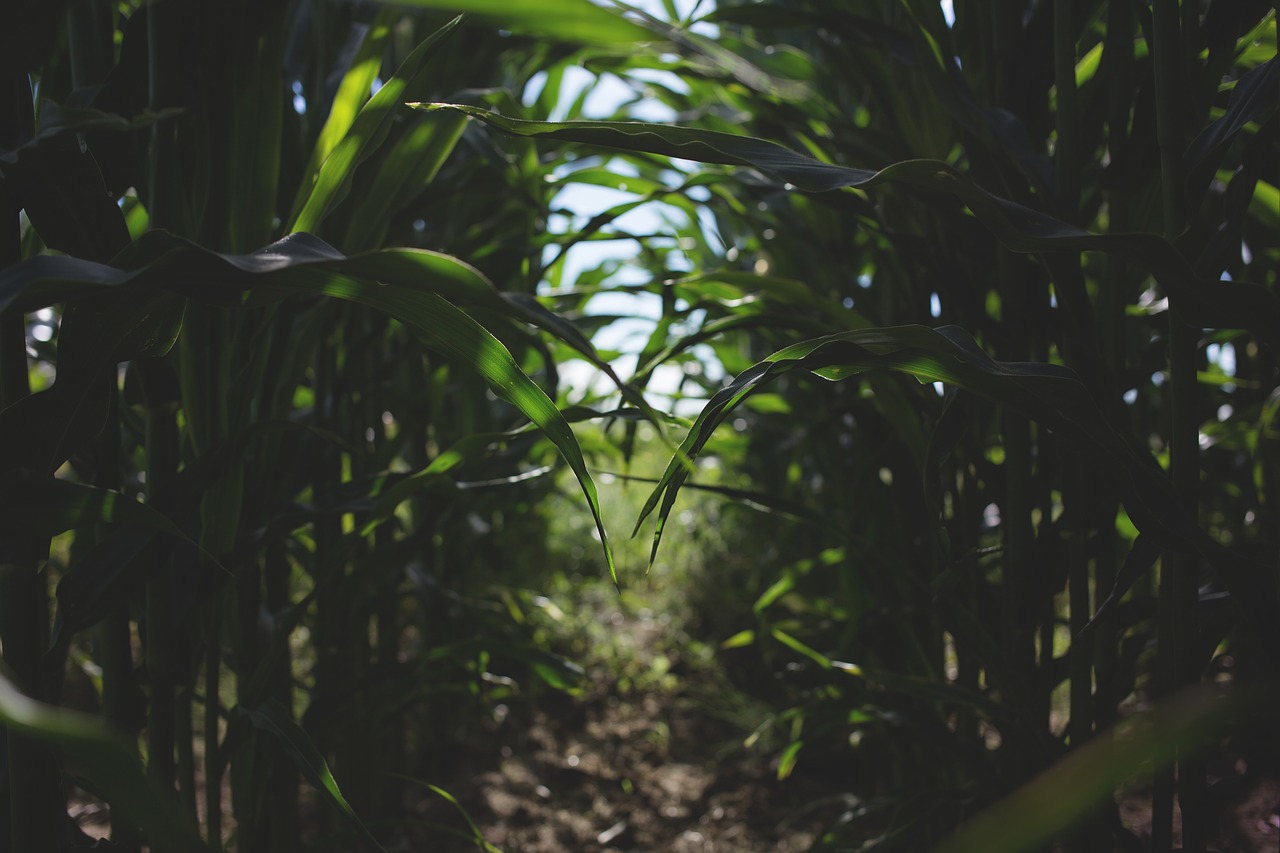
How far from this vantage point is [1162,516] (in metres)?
0.39

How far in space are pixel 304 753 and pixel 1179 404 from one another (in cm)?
55

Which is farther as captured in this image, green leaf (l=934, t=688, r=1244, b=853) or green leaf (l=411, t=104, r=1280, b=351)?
green leaf (l=411, t=104, r=1280, b=351)

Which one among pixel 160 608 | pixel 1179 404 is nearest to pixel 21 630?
pixel 160 608

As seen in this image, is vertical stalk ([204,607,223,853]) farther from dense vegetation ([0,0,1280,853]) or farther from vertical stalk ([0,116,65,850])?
vertical stalk ([0,116,65,850])

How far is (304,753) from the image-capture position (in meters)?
0.49

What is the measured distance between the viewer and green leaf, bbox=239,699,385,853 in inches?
17.6

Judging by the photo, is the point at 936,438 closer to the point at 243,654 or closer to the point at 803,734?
the point at 803,734

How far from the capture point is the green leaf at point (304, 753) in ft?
1.47

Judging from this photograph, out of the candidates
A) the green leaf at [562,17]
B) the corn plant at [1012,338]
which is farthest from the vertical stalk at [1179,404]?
the green leaf at [562,17]

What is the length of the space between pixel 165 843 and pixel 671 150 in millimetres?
321

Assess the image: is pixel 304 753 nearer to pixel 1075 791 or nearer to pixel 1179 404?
pixel 1075 791

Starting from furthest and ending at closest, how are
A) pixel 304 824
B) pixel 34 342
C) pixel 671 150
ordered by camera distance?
pixel 304 824 < pixel 34 342 < pixel 671 150

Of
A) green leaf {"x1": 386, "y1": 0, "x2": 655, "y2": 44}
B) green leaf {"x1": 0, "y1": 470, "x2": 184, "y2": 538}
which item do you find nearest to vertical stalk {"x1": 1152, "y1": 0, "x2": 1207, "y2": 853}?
green leaf {"x1": 386, "y1": 0, "x2": 655, "y2": 44}

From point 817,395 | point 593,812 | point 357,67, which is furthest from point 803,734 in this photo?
point 357,67
